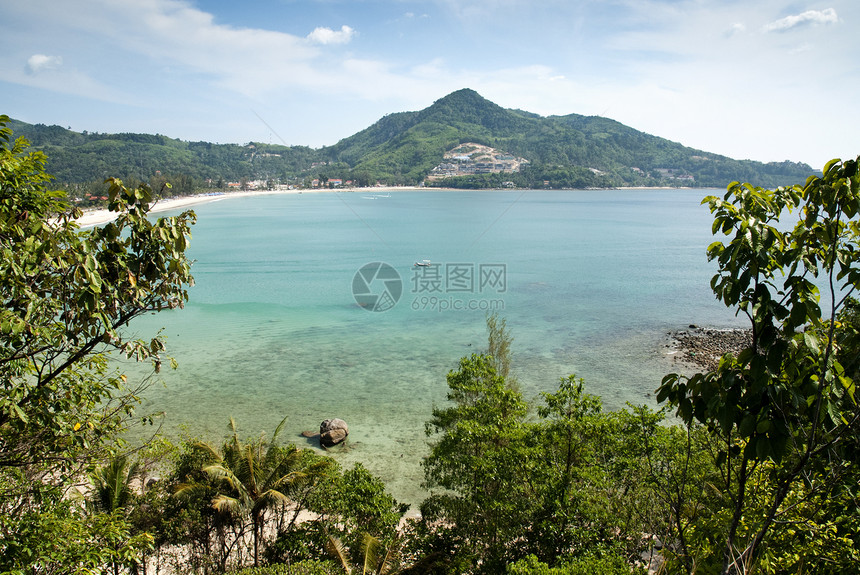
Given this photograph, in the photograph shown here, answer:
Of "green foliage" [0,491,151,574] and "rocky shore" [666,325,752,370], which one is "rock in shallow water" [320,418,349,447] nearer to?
"green foliage" [0,491,151,574]

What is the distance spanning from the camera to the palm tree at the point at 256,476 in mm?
10281

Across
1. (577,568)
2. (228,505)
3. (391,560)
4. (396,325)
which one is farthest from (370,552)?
(396,325)

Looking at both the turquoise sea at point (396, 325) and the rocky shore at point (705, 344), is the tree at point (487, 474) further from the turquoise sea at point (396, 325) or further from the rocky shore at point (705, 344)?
the rocky shore at point (705, 344)

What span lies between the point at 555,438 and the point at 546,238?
69.2 m

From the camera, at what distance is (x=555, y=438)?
33.1ft

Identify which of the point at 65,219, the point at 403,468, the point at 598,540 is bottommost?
the point at 403,468

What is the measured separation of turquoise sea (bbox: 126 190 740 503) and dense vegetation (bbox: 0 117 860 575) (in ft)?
19.4

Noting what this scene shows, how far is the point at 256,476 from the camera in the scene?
10.9m

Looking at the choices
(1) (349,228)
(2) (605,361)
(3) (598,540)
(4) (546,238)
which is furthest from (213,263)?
(3) (598,540)

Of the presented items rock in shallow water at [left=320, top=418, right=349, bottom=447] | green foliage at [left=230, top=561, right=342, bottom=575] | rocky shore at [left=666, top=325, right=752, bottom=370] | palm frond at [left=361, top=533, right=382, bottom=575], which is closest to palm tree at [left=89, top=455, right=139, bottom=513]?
green foliage at [left=230, top=561, right=342, bottom=575]

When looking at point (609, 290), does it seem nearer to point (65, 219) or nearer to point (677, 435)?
point (677, 435)

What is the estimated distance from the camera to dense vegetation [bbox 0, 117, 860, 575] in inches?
134

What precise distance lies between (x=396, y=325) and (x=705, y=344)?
731 inches

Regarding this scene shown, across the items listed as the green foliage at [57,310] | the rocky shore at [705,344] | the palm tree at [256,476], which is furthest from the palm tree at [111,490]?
the rocky shore at [705,344]
